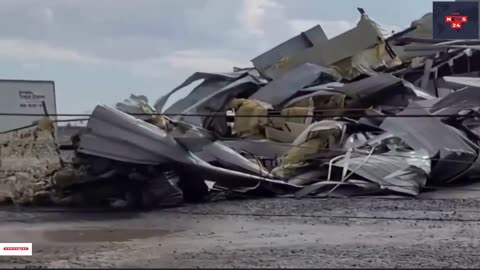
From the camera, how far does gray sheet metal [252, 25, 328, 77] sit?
20719 millimetres

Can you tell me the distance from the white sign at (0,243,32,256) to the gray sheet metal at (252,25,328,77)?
41.1ft

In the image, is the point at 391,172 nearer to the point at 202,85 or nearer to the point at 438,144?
the point at 438,144

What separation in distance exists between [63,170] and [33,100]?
130cm

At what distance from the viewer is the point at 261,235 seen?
9.74 meters

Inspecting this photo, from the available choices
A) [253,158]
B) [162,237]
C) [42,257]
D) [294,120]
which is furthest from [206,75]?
[42,257]

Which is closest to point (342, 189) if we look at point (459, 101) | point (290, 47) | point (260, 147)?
point (260, 147)

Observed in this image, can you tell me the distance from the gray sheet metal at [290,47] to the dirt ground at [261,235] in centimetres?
837

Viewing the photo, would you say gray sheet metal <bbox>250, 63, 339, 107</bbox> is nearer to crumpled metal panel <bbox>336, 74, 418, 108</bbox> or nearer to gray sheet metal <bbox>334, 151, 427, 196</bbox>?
crumpled metal panel <bbox>336, 74, 418, 108</bbox>

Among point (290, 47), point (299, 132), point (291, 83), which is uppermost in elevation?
point (290, 47)

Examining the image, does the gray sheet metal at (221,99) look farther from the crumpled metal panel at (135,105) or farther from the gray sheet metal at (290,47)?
the crumpled metal panel at (135,105)

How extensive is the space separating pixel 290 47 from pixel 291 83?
10.3 ft

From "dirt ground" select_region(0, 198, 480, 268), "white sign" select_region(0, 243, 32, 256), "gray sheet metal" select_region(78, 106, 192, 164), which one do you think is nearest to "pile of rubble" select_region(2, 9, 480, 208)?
"gray sheet metal" select_region(78, 106, 192, 164)

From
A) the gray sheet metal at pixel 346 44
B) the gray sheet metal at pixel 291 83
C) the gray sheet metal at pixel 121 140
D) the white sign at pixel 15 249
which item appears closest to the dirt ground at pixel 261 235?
the white sign at pixel 15 249

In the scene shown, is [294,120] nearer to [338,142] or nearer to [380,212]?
[338,142]
